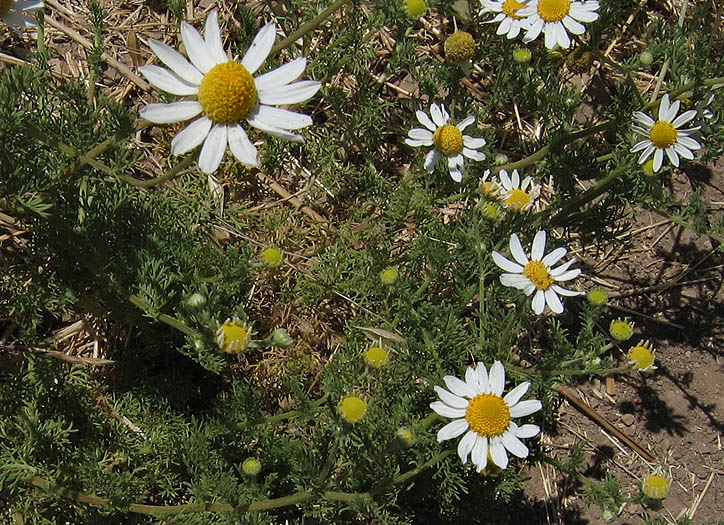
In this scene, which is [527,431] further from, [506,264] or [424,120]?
[424,120]

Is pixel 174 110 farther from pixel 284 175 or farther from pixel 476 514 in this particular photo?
pixel 476 514

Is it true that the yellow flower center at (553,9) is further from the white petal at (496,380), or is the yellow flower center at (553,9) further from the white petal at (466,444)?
the white petal at (466,444)

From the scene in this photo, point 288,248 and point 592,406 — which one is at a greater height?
point 288,248

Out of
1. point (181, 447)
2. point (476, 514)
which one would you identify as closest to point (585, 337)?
point (476, 514)

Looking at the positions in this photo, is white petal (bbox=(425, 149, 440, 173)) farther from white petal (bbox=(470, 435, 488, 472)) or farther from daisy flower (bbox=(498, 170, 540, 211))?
white petal (bbox=(470, 435, 488, 472))

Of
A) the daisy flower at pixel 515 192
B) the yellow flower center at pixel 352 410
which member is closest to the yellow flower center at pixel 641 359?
the daisy flower at pixel 515 192

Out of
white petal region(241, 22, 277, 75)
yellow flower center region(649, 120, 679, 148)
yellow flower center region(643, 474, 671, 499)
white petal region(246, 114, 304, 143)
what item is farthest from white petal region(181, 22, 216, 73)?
yellow flower center region(643, 474, 671, 499)
